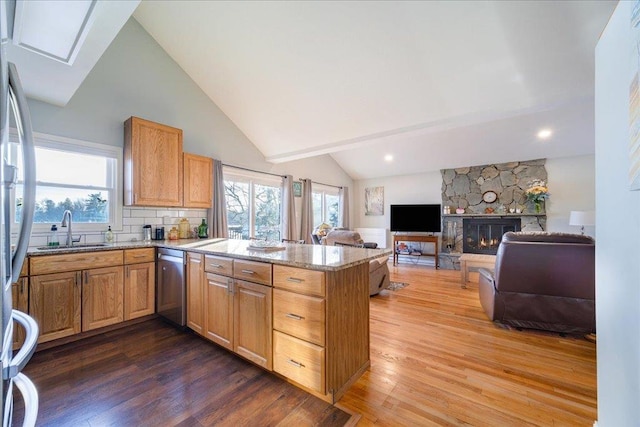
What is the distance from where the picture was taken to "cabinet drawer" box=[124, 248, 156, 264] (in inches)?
108

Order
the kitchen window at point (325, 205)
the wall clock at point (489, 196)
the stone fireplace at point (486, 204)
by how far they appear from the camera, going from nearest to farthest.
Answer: the stone fireplace at point (486, 204), the wall clock at point (489, 196), the kitchen window at point (325, 205)

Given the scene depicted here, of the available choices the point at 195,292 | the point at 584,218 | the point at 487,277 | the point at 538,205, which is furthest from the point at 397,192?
the point at 195,292

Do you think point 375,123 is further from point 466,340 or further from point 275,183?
point 466,340

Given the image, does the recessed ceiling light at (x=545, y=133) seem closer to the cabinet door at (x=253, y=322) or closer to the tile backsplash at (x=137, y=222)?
the cabinet door at (x=253, y=322)

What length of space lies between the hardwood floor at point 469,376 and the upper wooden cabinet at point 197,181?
2.81 metres

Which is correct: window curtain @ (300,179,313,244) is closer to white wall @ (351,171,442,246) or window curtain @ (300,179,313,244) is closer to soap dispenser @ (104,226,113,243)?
white wall @ (351,171,442,246)

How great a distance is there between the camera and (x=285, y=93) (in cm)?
388

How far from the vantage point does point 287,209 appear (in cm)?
559

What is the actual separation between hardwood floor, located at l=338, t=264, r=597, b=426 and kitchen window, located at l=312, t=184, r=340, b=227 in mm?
4181

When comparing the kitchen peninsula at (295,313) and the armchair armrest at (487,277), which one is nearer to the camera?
the kitchen peninsula at (295,313)

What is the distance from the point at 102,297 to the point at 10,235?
7.90 feet

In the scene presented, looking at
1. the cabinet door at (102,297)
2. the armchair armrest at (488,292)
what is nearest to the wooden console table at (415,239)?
the armchair armrest at (488,292)

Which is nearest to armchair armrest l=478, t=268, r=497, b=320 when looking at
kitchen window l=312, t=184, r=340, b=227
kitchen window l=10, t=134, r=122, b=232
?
kitchen window l=312, t=184, r=340, b=227

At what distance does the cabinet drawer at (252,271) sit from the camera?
1.88 metres
